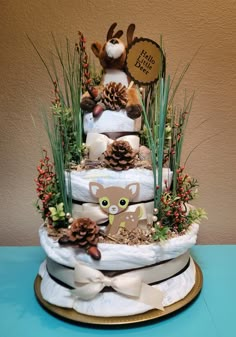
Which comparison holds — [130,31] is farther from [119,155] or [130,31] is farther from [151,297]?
[151,297]

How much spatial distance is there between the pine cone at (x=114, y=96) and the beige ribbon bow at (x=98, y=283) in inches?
14.7

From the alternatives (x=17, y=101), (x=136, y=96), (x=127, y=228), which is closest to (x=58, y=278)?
(x=127, y=228)

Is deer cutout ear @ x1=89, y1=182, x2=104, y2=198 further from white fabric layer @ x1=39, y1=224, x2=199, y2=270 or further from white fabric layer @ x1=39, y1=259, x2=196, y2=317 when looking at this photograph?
white fabric layer @ x1=39, y1=259, x2=196, y2=317

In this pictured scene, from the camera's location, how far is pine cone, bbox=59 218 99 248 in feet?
2.53

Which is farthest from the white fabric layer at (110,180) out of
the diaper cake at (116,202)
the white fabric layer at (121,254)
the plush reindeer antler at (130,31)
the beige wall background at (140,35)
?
the beige wall background at (140,35)

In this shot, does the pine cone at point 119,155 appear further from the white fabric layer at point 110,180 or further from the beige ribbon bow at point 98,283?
the beige ribbon bow at point 98,283

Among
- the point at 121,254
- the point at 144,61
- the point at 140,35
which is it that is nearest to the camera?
the point at 121,254

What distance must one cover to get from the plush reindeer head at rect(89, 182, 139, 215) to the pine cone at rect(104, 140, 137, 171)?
0.05 metres

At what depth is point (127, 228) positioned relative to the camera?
2.63 ft

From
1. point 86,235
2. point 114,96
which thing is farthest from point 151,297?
point 114,96

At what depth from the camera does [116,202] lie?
2.60ft

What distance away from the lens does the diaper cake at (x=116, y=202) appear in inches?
30.9

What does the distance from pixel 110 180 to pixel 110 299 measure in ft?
0.86

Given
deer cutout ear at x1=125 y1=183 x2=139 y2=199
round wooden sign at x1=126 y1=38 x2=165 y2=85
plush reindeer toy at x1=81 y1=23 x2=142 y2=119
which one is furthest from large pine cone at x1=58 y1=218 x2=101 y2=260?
round wooden sign at x1=126 y1=38 x2=165 y2=85
